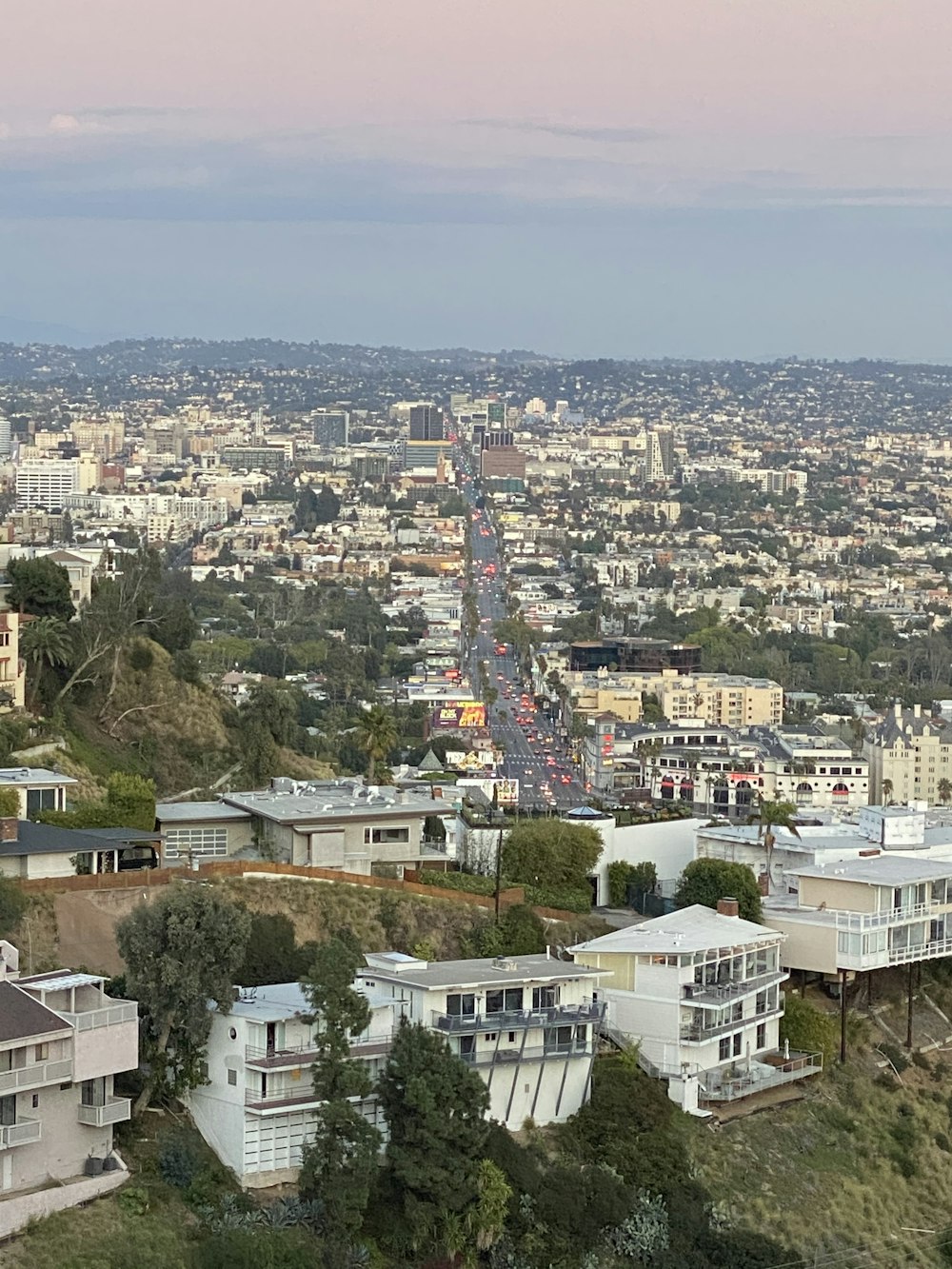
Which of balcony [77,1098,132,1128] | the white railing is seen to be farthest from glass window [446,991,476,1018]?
the white railing

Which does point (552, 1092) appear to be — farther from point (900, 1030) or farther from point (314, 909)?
point (900, 1030)

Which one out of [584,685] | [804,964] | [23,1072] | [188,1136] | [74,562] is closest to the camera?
[23,1072]

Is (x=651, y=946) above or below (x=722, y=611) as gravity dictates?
above

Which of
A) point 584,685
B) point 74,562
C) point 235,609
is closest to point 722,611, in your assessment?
point 235,609

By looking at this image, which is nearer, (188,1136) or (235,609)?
(188,1136)

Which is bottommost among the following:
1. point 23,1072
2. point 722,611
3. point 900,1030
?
point 722,611

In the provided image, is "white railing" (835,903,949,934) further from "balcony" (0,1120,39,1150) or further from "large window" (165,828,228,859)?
"balcony" (0,1120,39,1150)

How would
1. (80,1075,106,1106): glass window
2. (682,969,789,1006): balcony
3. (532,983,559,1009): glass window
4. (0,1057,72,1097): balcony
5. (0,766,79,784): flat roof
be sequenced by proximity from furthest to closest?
(0,766,79,784): flat roof
(682,969,789,1006): balcony
(532,983,559,1009): glass window
(80,1075,106,1106): glass window
(0,1057,72,1097): balcony

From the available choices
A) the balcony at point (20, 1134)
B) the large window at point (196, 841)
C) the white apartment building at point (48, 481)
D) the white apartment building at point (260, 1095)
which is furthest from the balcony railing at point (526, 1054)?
the white apartment building at point (48, 481)
